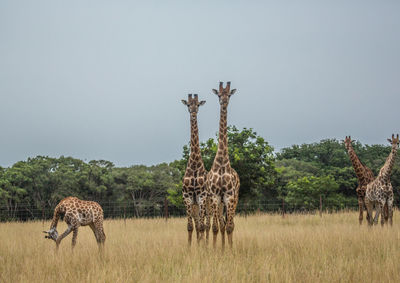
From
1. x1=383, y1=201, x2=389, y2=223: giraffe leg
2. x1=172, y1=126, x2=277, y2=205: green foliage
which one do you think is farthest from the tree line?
x1=383, y1=201, x2=389, y2=223: giraffe leg

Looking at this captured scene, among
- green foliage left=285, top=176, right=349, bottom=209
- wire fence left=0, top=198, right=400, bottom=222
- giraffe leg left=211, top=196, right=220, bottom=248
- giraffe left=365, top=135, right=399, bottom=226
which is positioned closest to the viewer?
giraffe leg left=211, top=196, right=220, bottom=248

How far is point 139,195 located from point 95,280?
3088 centimetres

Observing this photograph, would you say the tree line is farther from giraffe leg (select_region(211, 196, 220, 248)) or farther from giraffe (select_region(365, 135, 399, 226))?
giraffe leg (select_region(211, 196, 220, 248))

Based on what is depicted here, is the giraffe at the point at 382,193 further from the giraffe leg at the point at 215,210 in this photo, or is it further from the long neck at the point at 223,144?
the giraffe leg at the point at 215,210

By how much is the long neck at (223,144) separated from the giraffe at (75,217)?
3876mm

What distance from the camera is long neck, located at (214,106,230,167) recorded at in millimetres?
9945

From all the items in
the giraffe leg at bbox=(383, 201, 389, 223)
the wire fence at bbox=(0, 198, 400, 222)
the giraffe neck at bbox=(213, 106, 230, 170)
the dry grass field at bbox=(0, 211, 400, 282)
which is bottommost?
the wire fence at bbox=(0, 198, 400, 222)

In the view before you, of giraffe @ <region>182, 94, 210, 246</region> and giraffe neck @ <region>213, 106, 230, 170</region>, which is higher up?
giraffe neck @ <region>213, 106, 230, 170</region>

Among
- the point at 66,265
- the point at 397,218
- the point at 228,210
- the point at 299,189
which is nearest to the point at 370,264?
the point at 228,210

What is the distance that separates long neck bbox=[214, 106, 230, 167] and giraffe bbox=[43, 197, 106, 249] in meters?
3.88

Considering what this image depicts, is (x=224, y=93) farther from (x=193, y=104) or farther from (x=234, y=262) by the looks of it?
(x=234, y=262)

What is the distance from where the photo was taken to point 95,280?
20.5 feet

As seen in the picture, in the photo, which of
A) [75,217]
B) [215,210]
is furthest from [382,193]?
[75,217]

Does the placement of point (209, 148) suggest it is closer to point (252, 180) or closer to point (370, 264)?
point (252, 180)
